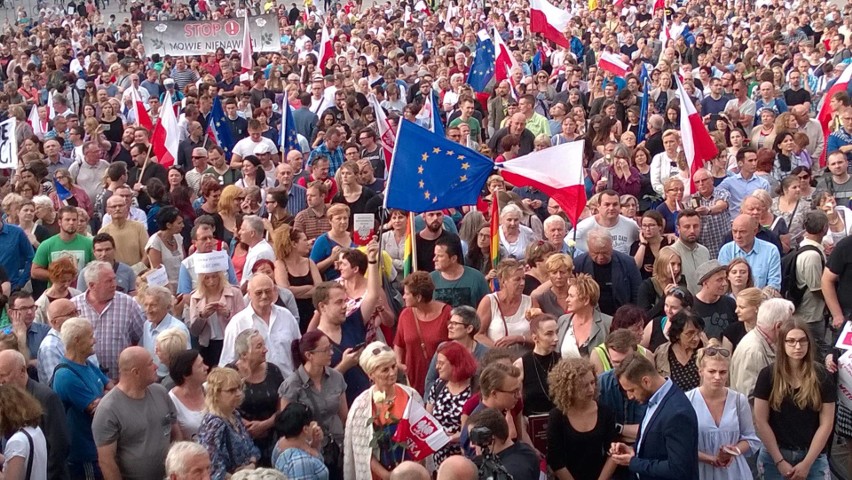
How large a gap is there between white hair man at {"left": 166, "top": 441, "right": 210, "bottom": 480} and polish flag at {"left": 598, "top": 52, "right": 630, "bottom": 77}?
14.2m

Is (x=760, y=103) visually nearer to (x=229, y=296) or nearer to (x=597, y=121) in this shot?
(x=597, y=121)

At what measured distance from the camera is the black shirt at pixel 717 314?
8.48m

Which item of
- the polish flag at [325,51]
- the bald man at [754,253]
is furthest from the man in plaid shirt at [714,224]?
the polish flag at [325,51]

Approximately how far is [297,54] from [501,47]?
29.0 ft

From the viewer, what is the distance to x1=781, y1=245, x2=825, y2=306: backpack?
954cm

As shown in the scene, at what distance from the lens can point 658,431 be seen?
6457 mm

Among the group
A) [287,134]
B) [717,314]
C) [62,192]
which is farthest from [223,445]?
[287,134]

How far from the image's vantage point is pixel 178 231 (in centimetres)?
1022

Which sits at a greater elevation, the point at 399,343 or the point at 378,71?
the point at 399,343

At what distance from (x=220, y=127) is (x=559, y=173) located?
23.5 ft

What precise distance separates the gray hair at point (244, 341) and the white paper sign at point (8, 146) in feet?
19.4

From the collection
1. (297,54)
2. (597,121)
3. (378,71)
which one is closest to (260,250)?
(597,121)

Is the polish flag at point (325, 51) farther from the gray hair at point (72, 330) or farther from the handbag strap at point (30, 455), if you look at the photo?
the handbag strap at point (30, 455)

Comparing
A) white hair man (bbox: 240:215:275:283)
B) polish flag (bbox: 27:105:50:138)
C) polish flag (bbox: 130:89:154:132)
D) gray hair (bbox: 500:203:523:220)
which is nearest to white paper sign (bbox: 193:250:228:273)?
white hair man (bbox: 240:215:275:283)
